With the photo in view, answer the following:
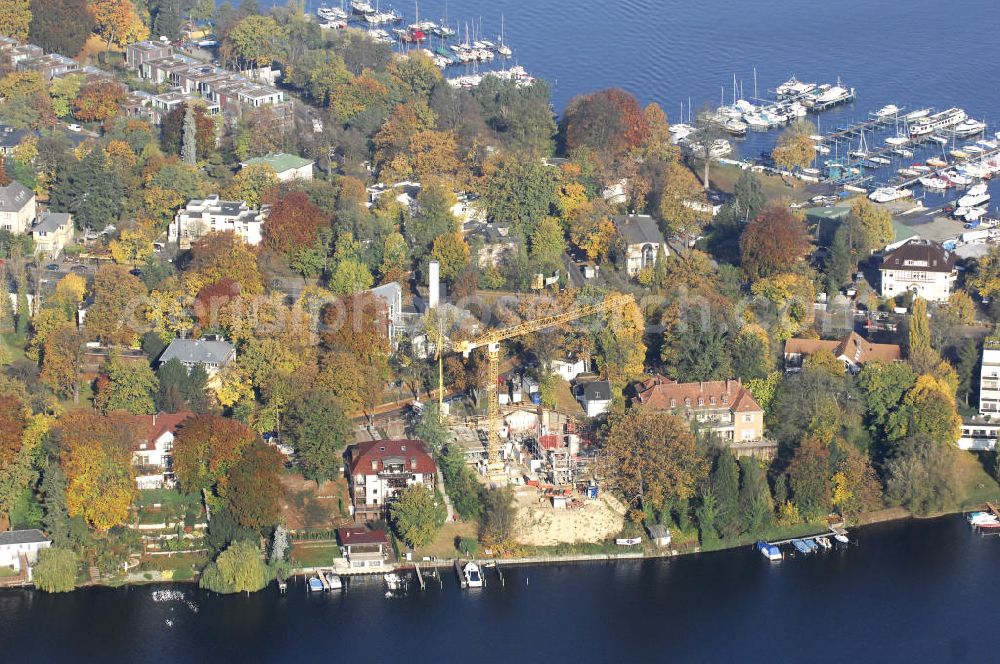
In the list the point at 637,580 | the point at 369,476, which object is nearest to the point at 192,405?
the point at 369,476

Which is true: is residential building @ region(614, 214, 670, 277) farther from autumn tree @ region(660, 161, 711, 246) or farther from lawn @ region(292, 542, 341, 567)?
lawn @ region(292, 542, 341, 567)

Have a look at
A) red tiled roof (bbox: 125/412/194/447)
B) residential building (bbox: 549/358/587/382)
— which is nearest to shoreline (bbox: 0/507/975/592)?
red tiled roof (bbox: 125/412/194/447)

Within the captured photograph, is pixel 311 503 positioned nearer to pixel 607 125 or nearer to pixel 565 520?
pixel 565 520

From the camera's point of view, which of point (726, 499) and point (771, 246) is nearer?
point (726, 499)

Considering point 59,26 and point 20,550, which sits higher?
point 59,26

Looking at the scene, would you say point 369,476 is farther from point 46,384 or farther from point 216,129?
point 216,129

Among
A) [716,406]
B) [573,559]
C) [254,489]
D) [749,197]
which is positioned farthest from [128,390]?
[749,197]
